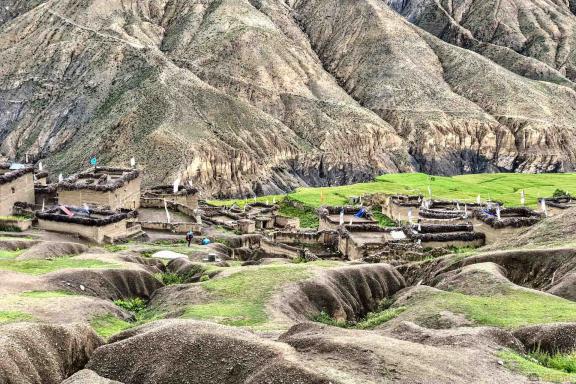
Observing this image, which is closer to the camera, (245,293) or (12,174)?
(245,293)

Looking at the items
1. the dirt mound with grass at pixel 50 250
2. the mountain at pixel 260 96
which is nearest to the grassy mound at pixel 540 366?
the dirt mound with grass at pixel 50 250

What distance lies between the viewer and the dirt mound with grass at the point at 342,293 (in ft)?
90.4

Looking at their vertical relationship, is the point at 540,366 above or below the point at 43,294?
above

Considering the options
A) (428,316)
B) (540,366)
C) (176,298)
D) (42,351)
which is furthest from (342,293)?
(42,351)

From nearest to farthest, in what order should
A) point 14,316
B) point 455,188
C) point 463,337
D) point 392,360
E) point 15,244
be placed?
point 392,360 < point 463,337 < point 14,316 < point 15,244 < point 455,188

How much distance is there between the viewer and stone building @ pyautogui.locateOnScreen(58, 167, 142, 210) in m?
54.5

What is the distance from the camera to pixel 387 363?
48.2ft

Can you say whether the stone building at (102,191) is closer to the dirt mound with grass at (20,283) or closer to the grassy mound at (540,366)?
the dirt mound with grass at (20,283)

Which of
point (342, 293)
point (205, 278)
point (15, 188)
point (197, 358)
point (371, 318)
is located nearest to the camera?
point (197, 358)

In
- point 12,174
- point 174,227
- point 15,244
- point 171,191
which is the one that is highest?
point 12,174

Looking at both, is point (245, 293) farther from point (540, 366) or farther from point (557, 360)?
point (540, 366)

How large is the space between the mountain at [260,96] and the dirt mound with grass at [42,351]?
9324 centimetres

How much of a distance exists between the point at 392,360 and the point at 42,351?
27.7 ft

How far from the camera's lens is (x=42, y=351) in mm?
16938
